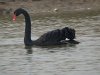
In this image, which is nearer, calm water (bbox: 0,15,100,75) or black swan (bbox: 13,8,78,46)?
calm water (bbox: 0,15,100,75)

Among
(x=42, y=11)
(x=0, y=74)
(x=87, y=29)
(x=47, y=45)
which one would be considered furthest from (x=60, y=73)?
(x=42, y=11)

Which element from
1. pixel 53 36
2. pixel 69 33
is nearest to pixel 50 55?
pixel 69 33

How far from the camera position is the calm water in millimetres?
10180

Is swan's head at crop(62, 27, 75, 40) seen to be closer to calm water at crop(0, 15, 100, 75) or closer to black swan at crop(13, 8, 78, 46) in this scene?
black swan at crop(13, 8, 78, 46)

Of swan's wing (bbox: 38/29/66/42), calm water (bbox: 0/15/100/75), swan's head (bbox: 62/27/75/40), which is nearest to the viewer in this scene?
calm water (bbox: 0/15/100/75)

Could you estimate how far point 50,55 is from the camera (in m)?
11.9

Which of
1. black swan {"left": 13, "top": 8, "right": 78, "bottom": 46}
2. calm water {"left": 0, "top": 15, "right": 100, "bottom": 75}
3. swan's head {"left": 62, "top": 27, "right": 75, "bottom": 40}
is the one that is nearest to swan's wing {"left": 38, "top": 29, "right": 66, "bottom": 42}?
black swan {"left": 13, "top": 8, "right": 78, "bottom": 46}

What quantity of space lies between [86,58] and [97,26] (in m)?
5.58

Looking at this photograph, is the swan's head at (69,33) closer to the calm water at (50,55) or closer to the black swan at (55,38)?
the black swan at (55,38)

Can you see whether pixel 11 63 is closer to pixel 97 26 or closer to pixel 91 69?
pixel 91 69

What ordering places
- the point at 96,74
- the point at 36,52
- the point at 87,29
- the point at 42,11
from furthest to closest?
the point at 42,11, the point at 87,29, the point at 36,52, the point at 96,74

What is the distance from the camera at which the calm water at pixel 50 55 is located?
33.4ft

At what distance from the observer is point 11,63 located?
11.1 m

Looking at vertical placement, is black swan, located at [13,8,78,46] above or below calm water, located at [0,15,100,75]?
above
